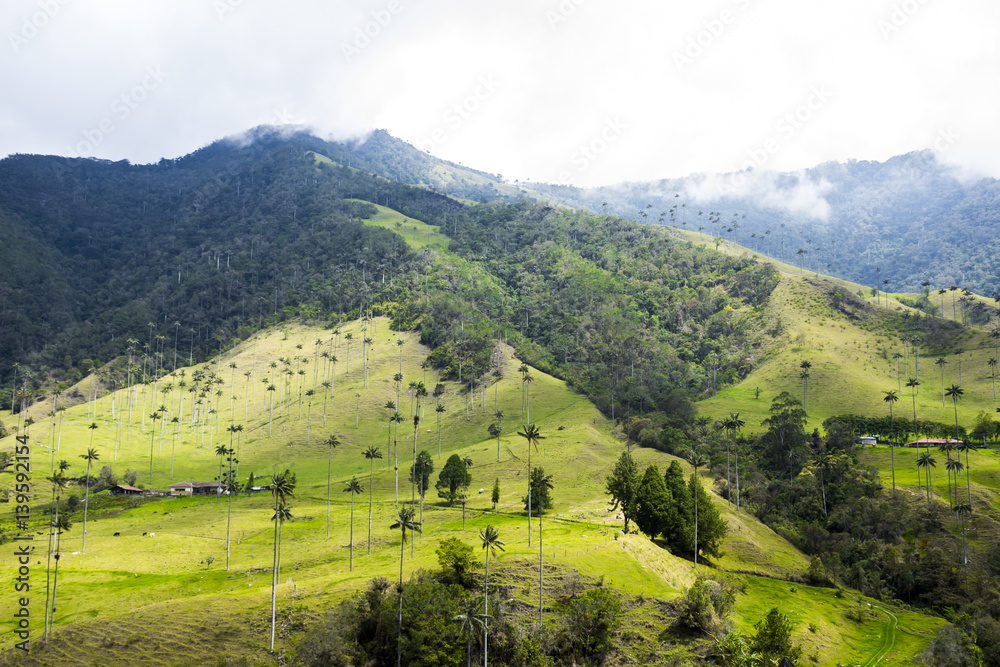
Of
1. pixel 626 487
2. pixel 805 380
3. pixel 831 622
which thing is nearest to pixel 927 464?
pixel 831 622

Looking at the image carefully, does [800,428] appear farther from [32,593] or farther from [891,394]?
[32,593]

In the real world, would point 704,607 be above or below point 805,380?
below

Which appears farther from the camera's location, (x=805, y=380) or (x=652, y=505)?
(x=805, y=380)

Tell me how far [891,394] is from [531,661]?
446 feet

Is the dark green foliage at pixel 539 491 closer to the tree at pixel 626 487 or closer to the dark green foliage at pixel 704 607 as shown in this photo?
the tree at pixel 626 487

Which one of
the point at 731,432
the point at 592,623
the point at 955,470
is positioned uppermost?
the point at 731,432

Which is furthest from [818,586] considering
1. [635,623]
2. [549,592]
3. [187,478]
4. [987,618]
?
[187,478]

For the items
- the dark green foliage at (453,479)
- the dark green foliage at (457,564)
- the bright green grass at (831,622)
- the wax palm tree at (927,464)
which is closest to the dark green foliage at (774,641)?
the bright green grass at (831,622)

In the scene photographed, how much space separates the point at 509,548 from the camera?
Result: 87.4m

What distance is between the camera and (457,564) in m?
79.1

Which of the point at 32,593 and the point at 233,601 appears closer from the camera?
the point at 233,601

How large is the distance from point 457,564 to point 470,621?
1537cm

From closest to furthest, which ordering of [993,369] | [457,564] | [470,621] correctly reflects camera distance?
[470,621] → [457,564] → [993,369]

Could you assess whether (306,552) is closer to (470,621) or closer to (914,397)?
(470,621)
